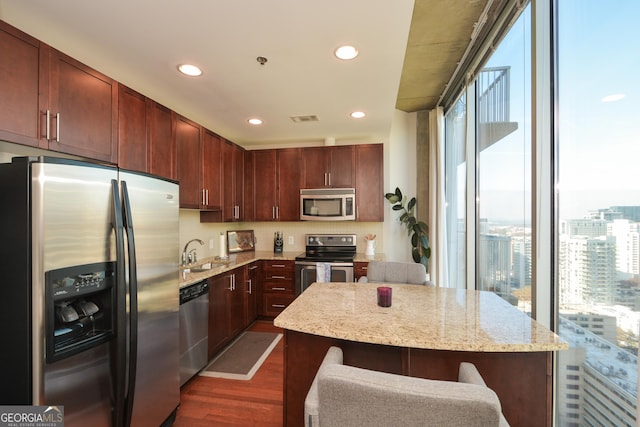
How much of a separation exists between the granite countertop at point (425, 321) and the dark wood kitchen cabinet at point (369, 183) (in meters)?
2.17

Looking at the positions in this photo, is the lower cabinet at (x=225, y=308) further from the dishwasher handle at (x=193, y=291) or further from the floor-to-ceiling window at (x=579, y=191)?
the floor-to-ceiling window at (x=579, y=191)

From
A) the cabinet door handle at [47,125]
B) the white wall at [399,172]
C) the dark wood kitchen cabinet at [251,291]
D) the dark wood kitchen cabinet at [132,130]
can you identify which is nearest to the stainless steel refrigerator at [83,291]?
the cabinet door handle at [47,125]

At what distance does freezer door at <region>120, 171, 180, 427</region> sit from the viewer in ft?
5.47

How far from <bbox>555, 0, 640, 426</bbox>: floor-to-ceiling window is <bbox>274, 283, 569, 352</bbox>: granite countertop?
0.81 ft

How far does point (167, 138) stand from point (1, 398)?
196cm

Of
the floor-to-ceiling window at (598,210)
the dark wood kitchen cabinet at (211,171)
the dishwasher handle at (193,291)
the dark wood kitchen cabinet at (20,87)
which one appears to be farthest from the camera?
the dark wood kitchen cabinet at (211,171)

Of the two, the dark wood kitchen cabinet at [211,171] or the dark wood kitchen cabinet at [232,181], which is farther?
the dark wood kitchen cabinet at [232,181]

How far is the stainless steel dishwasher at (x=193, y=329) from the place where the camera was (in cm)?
227

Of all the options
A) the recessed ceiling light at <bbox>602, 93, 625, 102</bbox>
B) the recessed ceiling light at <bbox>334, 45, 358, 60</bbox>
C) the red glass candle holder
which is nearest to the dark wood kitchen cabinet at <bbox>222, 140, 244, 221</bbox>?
the recessed ceiling light at <bbox>334, 45, 358, 60</bbox>

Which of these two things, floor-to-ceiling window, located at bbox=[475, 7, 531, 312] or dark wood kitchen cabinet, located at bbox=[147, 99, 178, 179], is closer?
floor-to-ceiling window, located at bbox=[475, 7, 531, 312]

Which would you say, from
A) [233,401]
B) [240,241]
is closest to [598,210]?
[233,401]

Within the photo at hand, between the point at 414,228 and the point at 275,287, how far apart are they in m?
2.06

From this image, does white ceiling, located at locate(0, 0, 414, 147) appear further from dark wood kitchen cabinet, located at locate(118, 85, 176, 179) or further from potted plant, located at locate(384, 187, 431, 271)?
potted plant, located at locate(384, 187, 431, 271)

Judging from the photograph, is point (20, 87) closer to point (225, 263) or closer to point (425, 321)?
point (225, 263)
